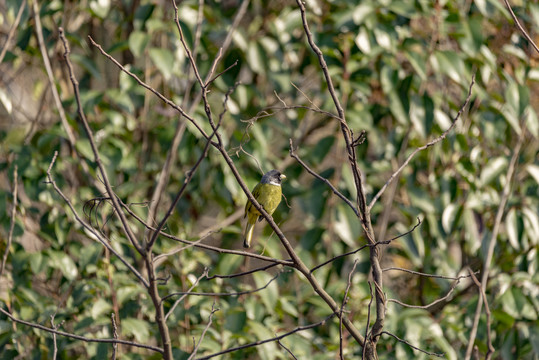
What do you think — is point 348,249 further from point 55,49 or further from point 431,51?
point 55,49

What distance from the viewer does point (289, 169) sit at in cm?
402

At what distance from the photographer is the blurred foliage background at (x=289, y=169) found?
3.15m

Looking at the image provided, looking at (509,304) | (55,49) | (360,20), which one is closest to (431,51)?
(360,20)

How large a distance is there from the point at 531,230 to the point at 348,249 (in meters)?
0.98

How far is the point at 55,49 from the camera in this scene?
3.73m

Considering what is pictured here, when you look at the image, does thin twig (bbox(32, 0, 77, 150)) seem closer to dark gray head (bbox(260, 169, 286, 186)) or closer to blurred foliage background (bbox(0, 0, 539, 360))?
blurred foliage background (bbox(0, 0, 539, 360))

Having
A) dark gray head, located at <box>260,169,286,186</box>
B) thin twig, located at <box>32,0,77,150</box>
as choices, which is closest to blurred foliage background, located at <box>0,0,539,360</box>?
thin twig, located at <box>32,0,77,150</box>

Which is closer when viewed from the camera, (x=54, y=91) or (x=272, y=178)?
(x=54, y=91)

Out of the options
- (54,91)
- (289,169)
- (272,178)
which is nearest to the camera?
(54,91)

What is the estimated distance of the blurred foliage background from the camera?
10.3 ft

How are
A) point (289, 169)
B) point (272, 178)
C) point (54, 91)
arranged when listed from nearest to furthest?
1. point (54, 91)
2. point (272, 178)
3. point (289, 169)

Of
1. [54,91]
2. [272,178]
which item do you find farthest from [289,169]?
[54,91]

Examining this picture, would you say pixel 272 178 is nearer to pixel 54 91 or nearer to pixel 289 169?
pixel 54 91

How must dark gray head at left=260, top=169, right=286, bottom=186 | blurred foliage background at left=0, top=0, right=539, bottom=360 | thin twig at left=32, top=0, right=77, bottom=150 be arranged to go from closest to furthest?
thin twig at left=32, top=0, right=77, bottom=150 → dark gray head at left=260, top=169, right=286, bottom=186 → blurred foliage background at left=0, top=0, right=539, bottom=360
